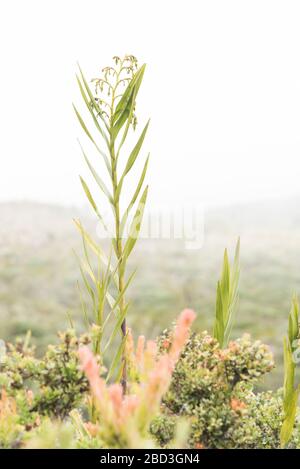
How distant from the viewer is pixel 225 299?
191cm

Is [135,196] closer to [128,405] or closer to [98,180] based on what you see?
[98,180]

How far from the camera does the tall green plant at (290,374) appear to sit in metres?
1.78

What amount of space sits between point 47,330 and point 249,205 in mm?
3974

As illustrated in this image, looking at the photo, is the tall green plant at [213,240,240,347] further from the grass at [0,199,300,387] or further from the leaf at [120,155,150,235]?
the grass at [0,199,300,387]

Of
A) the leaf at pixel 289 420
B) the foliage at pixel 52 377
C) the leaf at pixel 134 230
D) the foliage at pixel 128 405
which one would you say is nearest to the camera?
the foliage at pixel 128 405

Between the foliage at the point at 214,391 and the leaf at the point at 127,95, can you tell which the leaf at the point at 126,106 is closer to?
the leaf at the point at 127,95

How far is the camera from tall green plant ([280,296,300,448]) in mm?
1784

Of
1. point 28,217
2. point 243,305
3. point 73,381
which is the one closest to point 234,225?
point 243,305

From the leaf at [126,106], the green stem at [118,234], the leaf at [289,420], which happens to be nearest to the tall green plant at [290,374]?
the leaf at [289,420]

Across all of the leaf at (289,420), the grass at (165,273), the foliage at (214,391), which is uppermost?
the foliage at (214,391)

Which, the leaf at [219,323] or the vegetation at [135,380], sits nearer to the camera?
the vegetation at [135,380]

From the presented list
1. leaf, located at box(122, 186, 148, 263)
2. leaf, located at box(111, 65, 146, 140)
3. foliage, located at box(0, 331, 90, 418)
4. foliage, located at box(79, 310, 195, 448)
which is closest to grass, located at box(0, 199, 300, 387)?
leaf, located at box(122, 186, 148, 263)

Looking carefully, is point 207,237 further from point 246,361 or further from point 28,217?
point 246,361

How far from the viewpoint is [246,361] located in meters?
1.49
